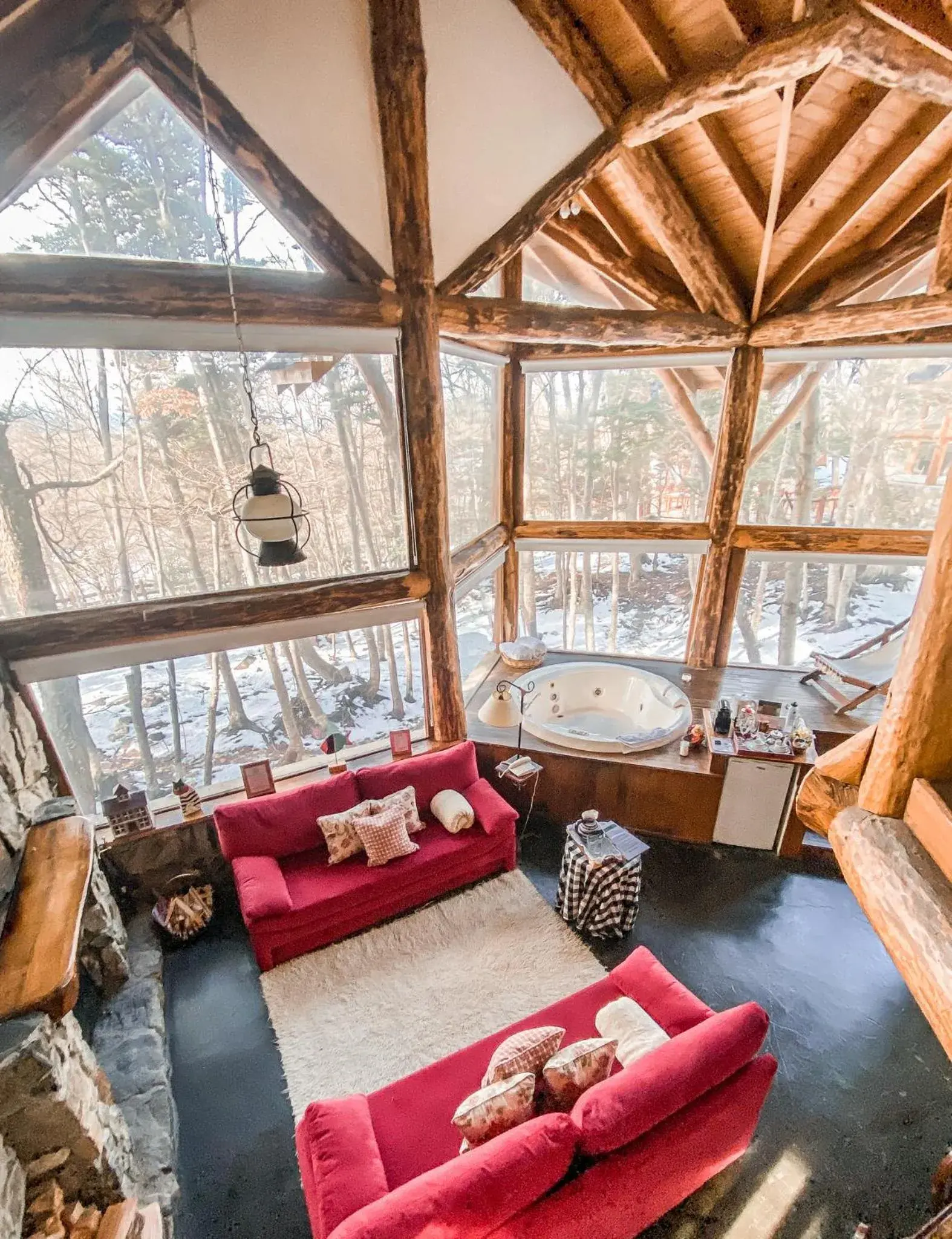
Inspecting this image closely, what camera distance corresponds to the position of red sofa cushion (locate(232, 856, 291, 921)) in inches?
134

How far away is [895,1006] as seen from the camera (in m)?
3.31

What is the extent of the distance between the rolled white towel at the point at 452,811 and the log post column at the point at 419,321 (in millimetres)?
698

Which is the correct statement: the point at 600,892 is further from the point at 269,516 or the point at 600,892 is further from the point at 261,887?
the point at 269,516

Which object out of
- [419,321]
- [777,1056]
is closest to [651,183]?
[419,321]

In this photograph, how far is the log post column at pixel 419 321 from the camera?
124 inches

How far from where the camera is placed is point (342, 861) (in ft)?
12.7

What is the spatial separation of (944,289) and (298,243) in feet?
15.7

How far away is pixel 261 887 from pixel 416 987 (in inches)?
45.1

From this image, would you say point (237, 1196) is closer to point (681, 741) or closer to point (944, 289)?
point (681, 741)

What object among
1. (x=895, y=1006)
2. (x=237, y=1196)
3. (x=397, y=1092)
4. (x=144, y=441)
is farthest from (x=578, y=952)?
(x=144, y=441)

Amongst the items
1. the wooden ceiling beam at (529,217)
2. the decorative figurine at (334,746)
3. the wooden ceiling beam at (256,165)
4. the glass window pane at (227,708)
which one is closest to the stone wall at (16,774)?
the glass window pane at (227,708)

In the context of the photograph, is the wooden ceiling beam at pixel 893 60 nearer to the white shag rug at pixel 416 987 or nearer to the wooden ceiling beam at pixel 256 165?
the wooden ceiling beam at pixel 256 165

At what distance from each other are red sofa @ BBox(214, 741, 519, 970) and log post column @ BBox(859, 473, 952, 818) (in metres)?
Result: 2.73

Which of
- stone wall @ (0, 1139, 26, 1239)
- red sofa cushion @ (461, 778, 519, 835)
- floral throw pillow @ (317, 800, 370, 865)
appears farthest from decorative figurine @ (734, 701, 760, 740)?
stone wall @ (0, 1139, 26, 1239)
